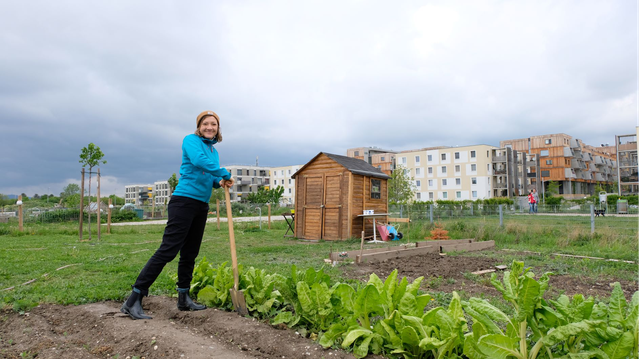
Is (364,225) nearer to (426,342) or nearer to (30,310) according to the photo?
(30,310)

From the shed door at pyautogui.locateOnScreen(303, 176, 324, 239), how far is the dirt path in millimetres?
11289

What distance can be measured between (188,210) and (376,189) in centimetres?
1255

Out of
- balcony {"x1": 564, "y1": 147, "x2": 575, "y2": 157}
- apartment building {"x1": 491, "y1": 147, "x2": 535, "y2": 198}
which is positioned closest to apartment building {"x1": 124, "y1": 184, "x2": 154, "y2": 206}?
apartment building {"x1": 491, "y1": 147, "x2": 535, "y2": 198}

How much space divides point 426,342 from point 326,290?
98cm

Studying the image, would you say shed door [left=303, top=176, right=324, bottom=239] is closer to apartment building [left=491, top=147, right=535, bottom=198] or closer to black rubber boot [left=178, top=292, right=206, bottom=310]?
black rubber boot [left=178, top=292, right=206, bottom=310]

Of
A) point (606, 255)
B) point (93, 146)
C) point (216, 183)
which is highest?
point (93, 146)

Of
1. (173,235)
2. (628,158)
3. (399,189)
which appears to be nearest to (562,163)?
(628,158)

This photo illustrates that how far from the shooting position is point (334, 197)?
14.7 m

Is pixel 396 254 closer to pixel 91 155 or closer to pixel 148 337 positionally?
pixel 148 337

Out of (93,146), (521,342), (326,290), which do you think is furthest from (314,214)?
(521,342)

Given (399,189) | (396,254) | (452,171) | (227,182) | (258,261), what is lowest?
(258,261)

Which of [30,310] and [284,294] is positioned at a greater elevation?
[284,294]

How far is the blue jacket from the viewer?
3.66 m

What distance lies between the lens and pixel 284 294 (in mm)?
3441
